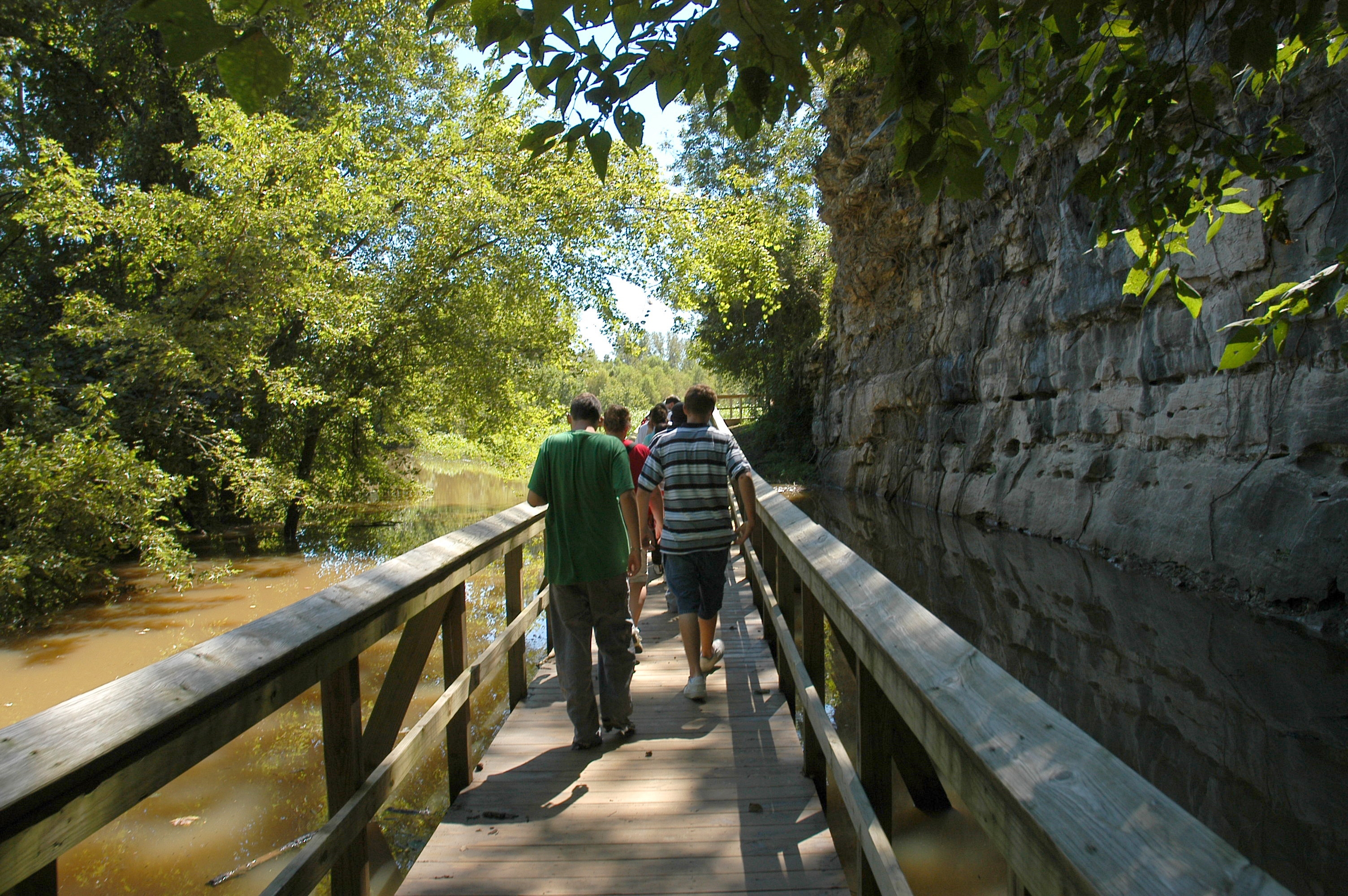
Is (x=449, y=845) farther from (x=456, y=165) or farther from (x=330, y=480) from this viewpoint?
(x=330, y=480)

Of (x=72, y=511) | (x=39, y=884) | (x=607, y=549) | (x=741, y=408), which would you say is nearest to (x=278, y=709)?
(x=39, y=884)

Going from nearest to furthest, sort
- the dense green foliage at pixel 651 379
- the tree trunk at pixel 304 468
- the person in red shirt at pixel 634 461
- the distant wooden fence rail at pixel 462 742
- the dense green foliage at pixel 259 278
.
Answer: the distant wooden fence rail at pixel 462 742, the person in red shirt at pixel 634 461, the dense green foliage at pixel 259 278, the tree trunk at pixel 304 468, the dense green foliage at pixel 651 379

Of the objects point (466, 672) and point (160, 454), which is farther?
point (160, 454)

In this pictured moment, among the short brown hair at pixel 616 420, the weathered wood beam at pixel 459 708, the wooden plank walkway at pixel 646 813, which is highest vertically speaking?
the short brown hair at pixel 616 420

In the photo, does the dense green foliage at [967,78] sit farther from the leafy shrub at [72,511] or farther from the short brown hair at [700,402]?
the leafy shrub at [72,511]

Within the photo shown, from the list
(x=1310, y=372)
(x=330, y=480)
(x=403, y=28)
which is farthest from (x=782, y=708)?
(x=403, y=28)

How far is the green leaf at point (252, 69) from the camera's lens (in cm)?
172

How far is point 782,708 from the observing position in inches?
177

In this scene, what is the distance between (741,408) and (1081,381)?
102 feet

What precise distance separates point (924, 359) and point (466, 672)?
770 inches

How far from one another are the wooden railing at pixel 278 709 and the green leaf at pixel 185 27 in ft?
3.76

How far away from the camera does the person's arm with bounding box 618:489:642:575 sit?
412cm

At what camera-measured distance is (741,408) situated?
4562 cm

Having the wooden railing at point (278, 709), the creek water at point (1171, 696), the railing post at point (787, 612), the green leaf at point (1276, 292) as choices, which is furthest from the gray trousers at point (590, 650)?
the green leaf at point (1276, 292)
